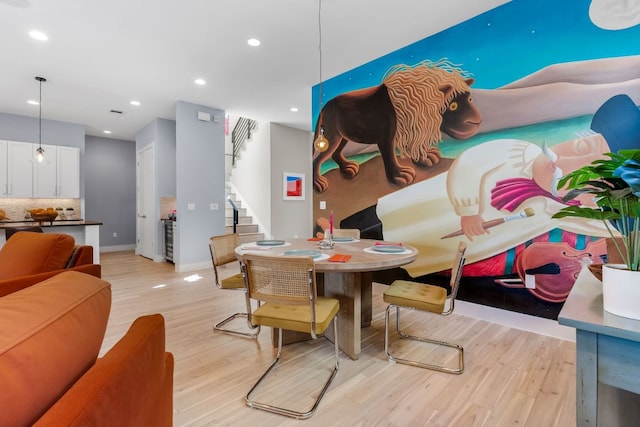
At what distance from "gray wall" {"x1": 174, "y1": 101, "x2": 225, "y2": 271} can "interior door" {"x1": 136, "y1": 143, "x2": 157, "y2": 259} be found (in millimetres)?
1445

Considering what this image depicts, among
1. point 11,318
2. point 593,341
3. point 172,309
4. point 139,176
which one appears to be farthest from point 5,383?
point 139,176

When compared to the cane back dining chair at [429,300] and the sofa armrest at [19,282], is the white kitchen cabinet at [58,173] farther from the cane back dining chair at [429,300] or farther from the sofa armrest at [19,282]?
the cane back dining chair at [429,300]

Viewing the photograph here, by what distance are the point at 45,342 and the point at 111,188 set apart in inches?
339

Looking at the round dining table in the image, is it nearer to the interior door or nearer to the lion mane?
the lion mane

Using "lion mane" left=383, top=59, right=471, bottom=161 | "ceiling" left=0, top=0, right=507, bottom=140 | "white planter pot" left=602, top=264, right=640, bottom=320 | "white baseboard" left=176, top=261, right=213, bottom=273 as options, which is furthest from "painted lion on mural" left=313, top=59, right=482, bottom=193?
"white baseboard" left=176, top=261, right=213, bottom=273

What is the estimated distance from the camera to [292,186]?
7188 mm

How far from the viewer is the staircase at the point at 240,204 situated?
22.5 ft

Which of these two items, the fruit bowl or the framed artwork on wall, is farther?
the framed artwork on wall

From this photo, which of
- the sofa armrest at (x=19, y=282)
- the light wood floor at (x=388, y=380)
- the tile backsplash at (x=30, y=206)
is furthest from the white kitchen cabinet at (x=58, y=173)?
the sofa armrest at (x=19, y=282)

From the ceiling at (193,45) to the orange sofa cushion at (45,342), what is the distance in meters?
2.91

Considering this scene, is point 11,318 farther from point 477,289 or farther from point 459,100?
point 459,100

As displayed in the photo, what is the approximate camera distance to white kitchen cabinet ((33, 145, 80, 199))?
597 cm

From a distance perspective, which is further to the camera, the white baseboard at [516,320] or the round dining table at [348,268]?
the white baseboard at [516,320]

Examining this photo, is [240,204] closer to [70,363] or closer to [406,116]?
[406,116]
